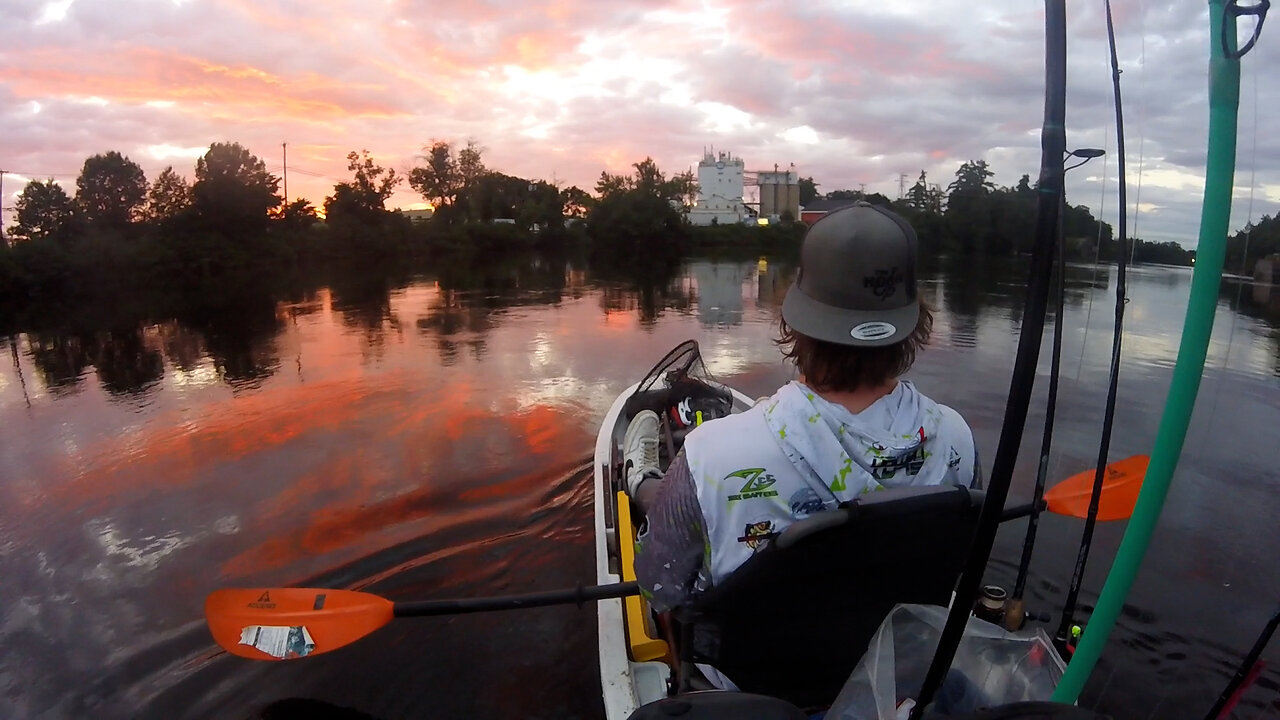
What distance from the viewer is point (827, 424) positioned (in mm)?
1608

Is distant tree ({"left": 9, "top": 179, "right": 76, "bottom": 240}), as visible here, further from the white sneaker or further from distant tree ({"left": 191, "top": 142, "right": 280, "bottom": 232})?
the white sneaker

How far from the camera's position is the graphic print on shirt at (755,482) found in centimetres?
161

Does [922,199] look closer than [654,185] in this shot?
Yes

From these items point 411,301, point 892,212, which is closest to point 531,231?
point 411,301

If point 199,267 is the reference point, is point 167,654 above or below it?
below

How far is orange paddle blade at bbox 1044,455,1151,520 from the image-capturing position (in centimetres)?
318

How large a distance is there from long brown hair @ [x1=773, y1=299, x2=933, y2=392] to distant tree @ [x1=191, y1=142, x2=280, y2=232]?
152 ft

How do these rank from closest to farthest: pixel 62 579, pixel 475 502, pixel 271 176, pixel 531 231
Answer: pixel 62 579
pixel 475 502
pixel 271 176
pixel 531 231

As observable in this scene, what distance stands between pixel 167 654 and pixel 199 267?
38056mm

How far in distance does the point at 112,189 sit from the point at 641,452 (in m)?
46.3

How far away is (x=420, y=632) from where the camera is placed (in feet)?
14.1

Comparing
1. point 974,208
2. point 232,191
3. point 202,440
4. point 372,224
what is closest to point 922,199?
point 974,208

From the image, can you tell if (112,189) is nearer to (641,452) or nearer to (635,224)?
(635,224)

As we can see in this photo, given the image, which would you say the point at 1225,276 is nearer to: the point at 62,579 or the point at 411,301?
the point at 62,579
